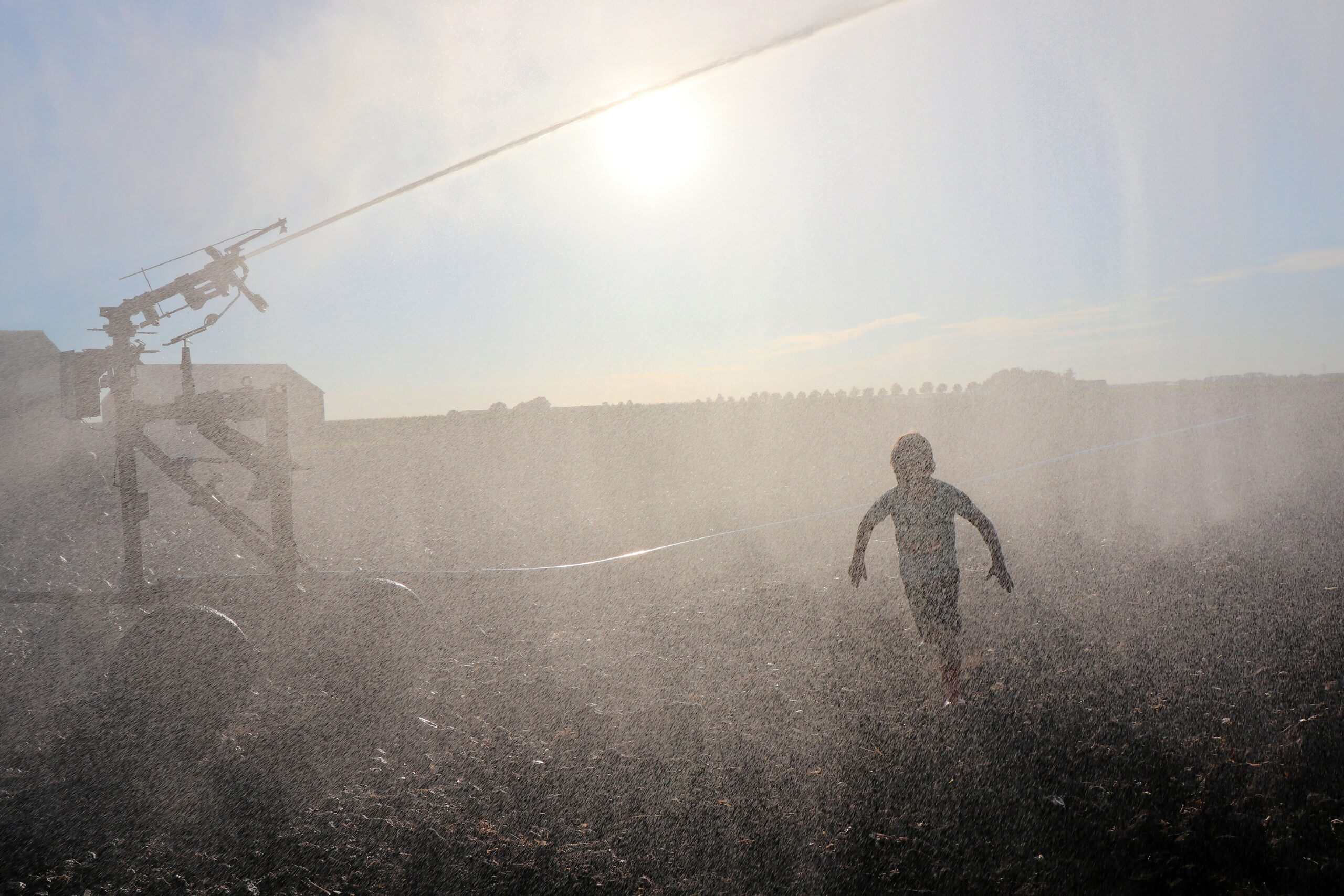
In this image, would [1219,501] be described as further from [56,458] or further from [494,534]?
[56,458]

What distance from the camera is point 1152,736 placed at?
5316 mm

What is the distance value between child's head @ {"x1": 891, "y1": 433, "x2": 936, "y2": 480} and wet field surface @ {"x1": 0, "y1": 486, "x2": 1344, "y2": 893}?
1831 mm

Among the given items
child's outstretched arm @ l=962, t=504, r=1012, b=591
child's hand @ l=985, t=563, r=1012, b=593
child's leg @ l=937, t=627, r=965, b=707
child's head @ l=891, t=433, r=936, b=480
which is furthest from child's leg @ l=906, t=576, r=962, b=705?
child's head @ l=891, t=433, r=936, b=480

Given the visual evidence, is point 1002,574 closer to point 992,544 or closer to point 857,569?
point 992,544

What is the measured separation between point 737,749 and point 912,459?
256 centimetres

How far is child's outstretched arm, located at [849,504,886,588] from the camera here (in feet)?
21.1

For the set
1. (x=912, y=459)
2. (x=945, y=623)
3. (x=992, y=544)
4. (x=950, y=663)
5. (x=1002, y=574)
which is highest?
(x=912, y=459)

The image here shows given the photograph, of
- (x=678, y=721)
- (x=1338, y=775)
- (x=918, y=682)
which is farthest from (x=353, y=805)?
(x=1338, y=775)

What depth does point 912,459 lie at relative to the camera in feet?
20.4

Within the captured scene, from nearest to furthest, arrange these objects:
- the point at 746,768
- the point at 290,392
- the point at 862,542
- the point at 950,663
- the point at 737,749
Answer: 1. the point at 746,768
2. the point at 737,749
3. the point at 950,663
4. the point at 862,542
5. the point at 290,392

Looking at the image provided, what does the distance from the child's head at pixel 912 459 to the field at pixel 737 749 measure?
1.82 m

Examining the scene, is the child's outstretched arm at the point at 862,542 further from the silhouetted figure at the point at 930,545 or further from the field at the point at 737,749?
the field at the point at 737,749

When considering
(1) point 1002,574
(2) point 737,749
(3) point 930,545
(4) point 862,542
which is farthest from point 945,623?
(2) point 737,749

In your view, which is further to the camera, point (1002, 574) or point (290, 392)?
point (290, 392)
